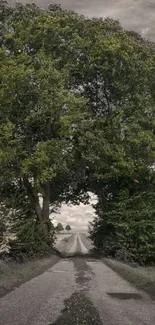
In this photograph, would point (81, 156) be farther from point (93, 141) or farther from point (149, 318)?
point (149, 318)

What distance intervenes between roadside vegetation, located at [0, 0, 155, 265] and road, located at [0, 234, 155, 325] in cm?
1435

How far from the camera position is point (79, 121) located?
134 feet

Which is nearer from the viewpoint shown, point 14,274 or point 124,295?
point 124,295

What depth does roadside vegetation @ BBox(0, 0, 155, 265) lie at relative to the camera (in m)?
36.7

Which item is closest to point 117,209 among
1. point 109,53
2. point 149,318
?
point 109,53

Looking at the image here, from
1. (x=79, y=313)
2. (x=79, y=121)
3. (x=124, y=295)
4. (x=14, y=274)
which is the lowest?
(x=79, y=313)

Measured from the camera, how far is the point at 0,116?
3669 centimetres

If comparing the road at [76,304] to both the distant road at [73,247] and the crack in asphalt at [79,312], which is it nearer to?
the crack in asphalt at [79,312]

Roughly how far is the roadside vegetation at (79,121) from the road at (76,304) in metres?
14.3

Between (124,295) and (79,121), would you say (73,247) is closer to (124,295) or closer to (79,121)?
(79,121)

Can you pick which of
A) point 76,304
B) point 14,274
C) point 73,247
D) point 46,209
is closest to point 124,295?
point 76,304

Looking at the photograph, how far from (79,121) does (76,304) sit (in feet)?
89.2

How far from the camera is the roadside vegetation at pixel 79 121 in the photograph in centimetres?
3669

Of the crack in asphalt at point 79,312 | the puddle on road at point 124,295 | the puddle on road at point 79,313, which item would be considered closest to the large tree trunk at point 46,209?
the puddle on road at point 124,295
